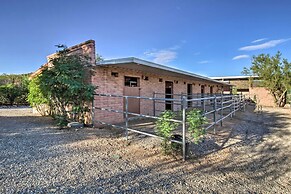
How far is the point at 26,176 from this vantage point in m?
2.70

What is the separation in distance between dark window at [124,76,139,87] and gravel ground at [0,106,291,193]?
11.7 feet

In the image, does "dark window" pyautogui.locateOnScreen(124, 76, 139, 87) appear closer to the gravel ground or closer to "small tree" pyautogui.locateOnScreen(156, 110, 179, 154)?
the gravel ground

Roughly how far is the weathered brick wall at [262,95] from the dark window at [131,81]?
1837 centimetres

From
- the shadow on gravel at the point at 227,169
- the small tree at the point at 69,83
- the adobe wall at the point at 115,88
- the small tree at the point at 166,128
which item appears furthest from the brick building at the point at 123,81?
the shadow on gravel at the point at 227,169

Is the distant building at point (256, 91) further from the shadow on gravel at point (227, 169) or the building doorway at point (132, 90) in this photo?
the shadow on gravel at point (227, 169)

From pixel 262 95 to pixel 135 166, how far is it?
23373mm

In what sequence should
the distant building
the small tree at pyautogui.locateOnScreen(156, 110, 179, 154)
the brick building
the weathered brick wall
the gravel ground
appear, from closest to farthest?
the gravel ground
the small tree at pyautogui.locateOnScreen(156, 110, 179, 154)
the brick building
the distant building
the weathered brick wall

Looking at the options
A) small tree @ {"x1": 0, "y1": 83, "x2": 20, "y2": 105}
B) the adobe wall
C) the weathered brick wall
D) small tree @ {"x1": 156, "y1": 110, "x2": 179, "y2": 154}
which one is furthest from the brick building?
the weathered brick wall

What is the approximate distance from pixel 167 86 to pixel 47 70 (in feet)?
23.2

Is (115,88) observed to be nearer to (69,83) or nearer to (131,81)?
(131,81)

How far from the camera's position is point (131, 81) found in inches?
327

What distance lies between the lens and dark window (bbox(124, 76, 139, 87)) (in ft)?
26.3

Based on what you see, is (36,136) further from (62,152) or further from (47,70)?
(47,70)

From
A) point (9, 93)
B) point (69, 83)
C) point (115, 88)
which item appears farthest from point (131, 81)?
point (9, 93)
